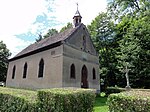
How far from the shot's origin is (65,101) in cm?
516

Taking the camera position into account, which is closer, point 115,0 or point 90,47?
point 115,0

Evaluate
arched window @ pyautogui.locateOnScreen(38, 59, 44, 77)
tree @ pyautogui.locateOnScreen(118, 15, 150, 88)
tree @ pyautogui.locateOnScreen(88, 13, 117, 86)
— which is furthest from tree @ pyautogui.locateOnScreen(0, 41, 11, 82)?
tree @ pyautogui.locateOnScreen(118, 15, 150, 88)

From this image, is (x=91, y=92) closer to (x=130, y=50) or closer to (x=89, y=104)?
(x=89, y=104)

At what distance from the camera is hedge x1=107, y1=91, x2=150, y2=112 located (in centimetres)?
330

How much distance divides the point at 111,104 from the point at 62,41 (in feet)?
39.8

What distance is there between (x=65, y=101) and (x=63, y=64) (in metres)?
10.1

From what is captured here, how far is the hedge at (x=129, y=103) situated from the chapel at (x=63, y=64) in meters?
11.1

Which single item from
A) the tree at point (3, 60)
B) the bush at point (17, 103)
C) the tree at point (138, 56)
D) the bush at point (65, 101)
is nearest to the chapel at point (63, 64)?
the tree at point (138, 56)

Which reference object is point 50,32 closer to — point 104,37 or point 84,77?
point 104,37

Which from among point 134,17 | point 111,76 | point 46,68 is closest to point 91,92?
point 46,68

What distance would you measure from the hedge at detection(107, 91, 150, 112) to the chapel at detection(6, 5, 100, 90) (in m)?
11.1

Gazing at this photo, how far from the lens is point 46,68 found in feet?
54.6

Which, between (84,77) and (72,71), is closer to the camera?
(72,71)

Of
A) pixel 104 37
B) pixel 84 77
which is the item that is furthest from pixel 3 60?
pixel 84 77
